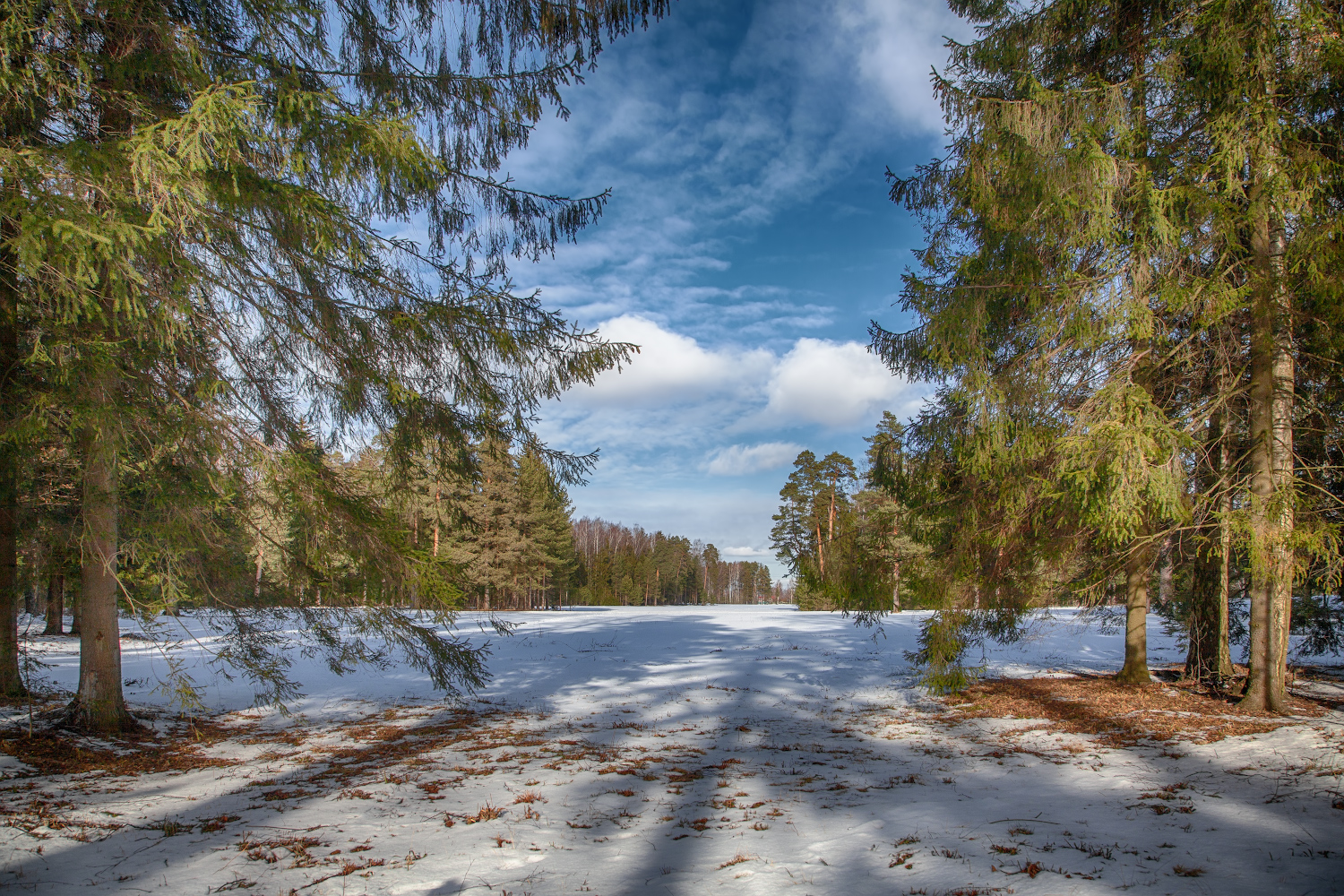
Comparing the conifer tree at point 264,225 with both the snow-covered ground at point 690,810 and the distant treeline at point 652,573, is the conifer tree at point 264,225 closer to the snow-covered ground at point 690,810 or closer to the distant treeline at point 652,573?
the snow-covered ground at point 690,810

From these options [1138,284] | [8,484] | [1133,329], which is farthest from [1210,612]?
[8,484]

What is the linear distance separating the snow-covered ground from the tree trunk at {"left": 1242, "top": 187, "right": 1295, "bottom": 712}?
38.2 inches

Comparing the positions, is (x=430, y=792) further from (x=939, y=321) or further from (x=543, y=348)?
(x=939, y=321)

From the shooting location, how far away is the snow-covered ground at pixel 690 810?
3514 millimetres

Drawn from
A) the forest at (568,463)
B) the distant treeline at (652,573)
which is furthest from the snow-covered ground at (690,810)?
the distant treeline at (652,573)

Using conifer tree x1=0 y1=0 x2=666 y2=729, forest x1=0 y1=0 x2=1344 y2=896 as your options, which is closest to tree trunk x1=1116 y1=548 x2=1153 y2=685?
forest x1=0 y1=0 x2=1344 y2=896

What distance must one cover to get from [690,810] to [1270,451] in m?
6.96

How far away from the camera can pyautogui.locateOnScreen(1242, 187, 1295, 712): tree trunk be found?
6.56 metres

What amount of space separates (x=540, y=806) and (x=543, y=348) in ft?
12.9

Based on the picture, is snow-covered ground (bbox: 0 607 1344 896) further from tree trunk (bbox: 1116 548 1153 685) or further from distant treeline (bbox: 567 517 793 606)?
distant treeline (bbox: 567 517 793 606)

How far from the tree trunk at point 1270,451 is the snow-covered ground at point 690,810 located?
97cm

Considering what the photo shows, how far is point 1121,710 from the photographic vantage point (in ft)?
26.6

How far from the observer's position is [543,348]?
21.4 feet

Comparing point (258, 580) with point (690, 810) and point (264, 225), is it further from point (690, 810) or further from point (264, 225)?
point (690, 810)
